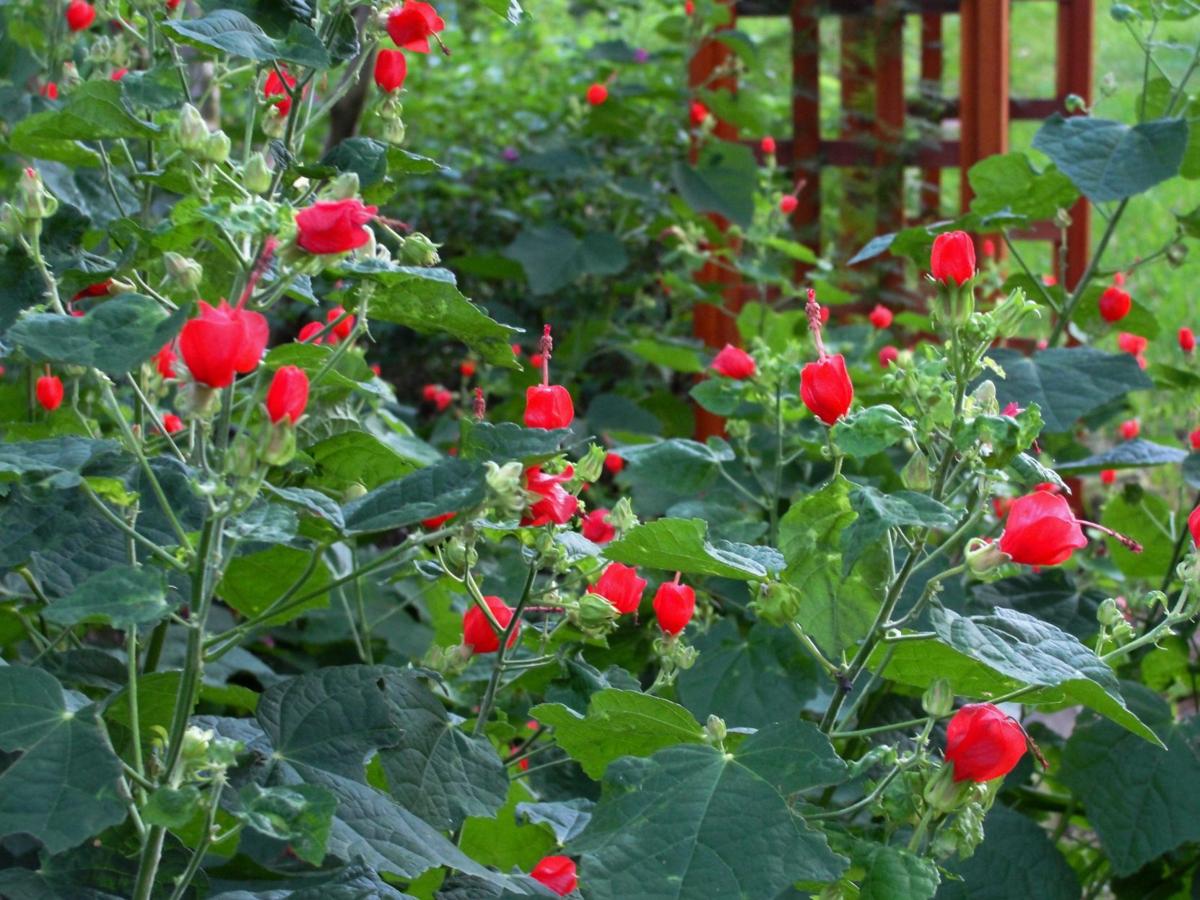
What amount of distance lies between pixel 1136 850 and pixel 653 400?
2.15m

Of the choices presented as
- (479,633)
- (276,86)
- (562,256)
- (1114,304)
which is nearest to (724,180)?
(562,256)

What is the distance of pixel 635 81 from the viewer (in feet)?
13.9

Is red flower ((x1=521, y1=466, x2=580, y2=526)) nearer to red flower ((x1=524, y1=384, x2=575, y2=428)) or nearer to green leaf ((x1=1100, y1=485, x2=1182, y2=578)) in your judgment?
red flower ((x1=524, y1=384, x2=575, y2=428))

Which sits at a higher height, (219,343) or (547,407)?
(219,343)

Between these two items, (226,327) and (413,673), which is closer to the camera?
(226,327)

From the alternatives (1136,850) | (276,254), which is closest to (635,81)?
(1136,850)

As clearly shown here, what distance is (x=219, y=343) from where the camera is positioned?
88 cm

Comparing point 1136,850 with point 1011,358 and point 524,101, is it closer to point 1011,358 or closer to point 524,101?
point 1011,358

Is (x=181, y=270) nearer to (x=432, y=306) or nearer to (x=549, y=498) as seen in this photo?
(x=432, y=306)

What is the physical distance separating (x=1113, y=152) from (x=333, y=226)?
1.44m

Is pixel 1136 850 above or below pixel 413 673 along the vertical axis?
below

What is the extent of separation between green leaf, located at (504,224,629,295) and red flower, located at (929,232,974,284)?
8.01ft

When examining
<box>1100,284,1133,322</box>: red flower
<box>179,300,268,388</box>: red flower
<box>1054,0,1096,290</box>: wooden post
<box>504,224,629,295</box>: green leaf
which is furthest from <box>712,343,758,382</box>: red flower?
<box>1054,0,1096,290</box>: wooden post

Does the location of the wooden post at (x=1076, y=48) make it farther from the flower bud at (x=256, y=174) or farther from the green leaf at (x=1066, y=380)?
the flower bud at (x=256, y=174)
